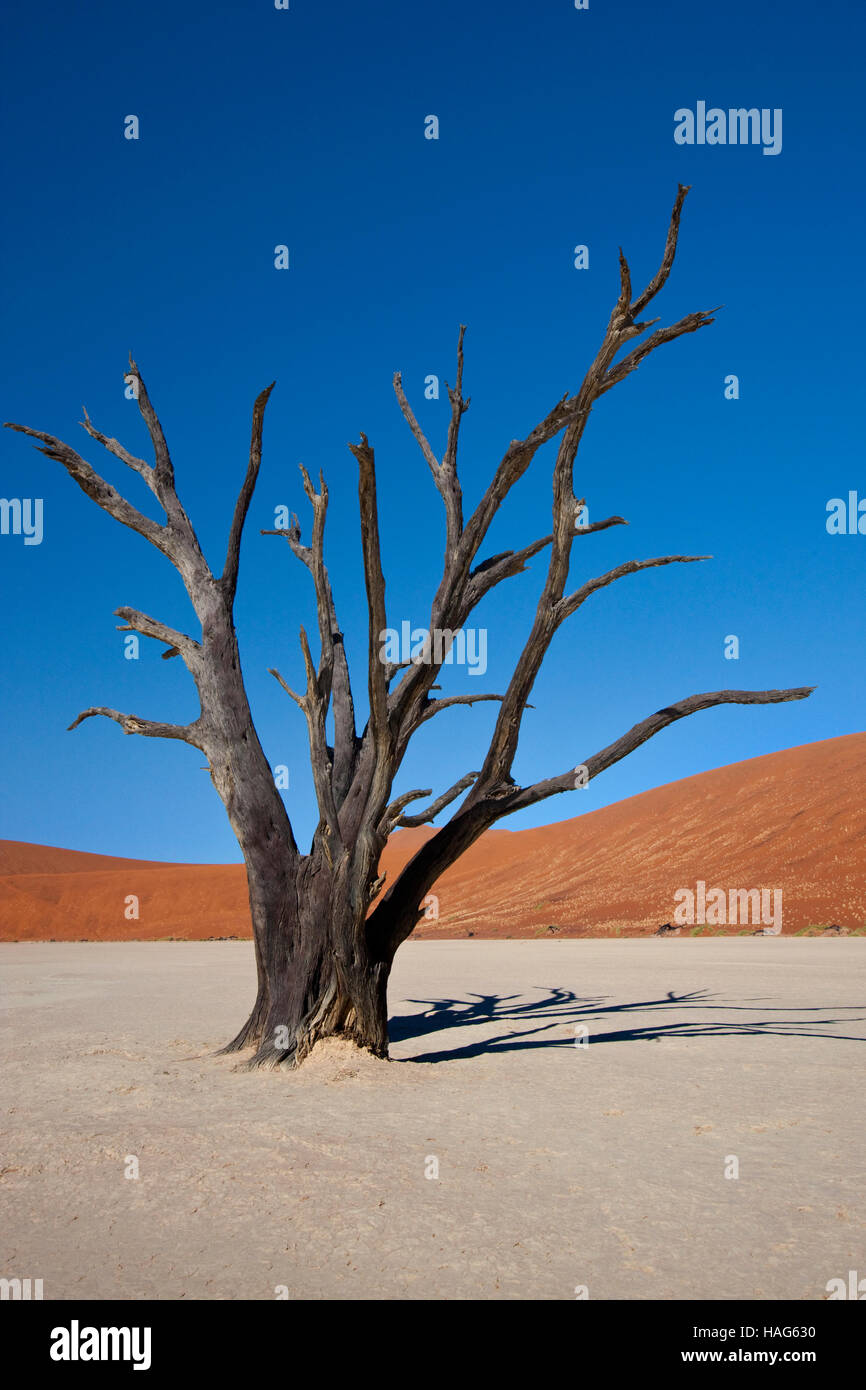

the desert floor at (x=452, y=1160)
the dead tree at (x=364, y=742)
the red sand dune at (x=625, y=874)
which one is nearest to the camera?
the desert floor at (x=452, y=1160)

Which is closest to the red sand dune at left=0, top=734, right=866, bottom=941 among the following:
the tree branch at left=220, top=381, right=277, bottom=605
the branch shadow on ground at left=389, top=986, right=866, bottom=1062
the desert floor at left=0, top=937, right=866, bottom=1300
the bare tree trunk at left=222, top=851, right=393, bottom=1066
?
the branch shadow on ground at left=389, top=986, right=866, bottom=1062

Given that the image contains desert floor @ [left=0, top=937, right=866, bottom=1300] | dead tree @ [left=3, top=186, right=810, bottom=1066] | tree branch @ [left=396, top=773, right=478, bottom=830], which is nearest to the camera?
desert floor @ [left=0, top=937, right=866, bottom=1300]

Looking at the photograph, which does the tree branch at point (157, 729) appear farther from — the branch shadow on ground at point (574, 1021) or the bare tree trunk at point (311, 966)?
the branch shadow on ground at point (574, 1021)

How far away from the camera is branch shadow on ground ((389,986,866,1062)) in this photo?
28.2 ft

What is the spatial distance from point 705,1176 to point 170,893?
164 feet

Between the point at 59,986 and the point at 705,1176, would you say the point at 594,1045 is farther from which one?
the point at 59,986

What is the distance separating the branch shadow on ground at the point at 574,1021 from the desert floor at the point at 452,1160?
0.06 metres

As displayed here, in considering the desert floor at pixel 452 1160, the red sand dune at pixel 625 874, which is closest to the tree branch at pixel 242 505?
the desert floor at pixel 452 1160

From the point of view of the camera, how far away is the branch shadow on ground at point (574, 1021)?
8602 millimetres

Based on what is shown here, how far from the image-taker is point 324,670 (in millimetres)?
8297

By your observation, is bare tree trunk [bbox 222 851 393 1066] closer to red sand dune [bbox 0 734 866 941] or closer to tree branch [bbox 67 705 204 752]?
tree branch [bbox 67 705 204 752]

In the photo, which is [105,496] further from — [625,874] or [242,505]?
[625,874]

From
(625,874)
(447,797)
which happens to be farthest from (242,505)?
(625,874)

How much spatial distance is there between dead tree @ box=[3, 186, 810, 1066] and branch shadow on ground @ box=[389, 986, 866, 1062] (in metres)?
1.21
